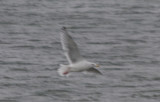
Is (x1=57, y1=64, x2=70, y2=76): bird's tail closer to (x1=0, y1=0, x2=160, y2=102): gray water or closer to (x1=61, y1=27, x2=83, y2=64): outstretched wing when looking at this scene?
(x1=61, y1=27, x2=83, y2=64): outstretched wing

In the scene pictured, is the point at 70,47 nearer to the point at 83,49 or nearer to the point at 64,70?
the point at 64,70

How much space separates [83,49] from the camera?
20.0 meters

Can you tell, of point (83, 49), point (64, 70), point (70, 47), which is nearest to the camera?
point (70, 47)

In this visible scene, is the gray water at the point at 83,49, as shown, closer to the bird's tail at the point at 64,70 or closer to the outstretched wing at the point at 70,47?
the bird's tail at the point at 64,70

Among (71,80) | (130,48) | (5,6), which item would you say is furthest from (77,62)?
(5,6)

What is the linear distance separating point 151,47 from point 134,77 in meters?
3.63

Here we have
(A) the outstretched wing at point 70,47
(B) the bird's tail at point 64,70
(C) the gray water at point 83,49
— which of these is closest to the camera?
(A) the outstretched wing at point 70,47

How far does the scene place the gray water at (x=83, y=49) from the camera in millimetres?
15648

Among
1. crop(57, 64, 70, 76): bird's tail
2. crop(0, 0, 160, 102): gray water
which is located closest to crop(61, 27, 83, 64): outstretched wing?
crop(57, 64, 70, 76): bird's tail

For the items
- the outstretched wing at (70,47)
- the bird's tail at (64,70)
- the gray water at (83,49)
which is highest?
the outstretched wing at (70,47)

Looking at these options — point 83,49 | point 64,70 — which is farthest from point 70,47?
point 83,49

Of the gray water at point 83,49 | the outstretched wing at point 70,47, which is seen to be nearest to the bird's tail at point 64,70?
the outstretched wing at point 70,47

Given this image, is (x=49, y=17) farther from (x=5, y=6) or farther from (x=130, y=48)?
(x=130, y=48)

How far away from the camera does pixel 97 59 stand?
1867 centimetres
